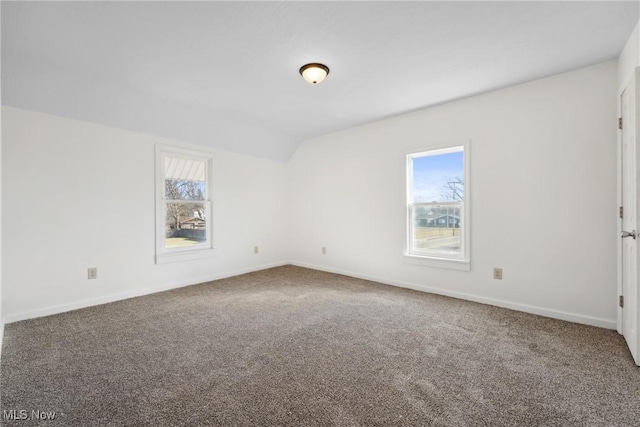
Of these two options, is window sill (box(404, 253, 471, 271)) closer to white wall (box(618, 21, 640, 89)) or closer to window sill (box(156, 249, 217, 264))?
white wall (box(618, 21, 640, 89))

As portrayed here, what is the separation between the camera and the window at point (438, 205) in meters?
3.51

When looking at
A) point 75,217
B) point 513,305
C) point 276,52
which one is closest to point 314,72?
point 276,52

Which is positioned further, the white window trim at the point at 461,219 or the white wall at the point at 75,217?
the white window trim at the point at 461,219

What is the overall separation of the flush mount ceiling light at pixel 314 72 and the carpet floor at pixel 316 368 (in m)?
2.31

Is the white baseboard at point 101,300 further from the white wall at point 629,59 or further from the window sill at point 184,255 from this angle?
the white wall at point 629,59

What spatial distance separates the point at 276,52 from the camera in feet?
7.86

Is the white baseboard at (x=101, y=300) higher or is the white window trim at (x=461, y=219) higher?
the white window trim at (x=461, y=219)

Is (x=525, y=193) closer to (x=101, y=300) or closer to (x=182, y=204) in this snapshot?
(x=182, y=204)

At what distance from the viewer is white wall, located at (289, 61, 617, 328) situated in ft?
8.58

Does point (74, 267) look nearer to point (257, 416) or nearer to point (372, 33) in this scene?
point (257, 416)

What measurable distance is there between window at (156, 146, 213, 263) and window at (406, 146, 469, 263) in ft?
9.90

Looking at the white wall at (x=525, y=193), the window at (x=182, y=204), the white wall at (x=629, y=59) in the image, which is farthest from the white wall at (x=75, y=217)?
the white wall at (x=629, y=59)

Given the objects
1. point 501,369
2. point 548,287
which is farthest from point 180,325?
point 548,287

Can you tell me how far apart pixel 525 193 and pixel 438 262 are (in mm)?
1224
